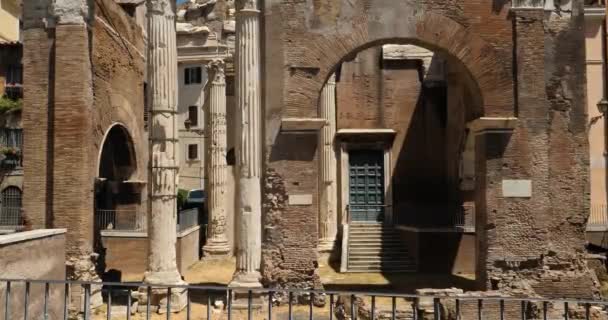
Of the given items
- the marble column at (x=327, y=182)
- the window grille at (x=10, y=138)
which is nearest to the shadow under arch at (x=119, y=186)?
the marble column at (x=327, y=182)

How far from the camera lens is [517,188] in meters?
11.5

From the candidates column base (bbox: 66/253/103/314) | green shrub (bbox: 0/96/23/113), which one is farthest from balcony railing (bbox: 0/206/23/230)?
column base (bbox: 66/253/103/314)

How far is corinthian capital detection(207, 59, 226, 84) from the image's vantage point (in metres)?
18.5

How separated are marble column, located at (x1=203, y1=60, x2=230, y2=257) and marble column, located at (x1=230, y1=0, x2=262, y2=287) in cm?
696

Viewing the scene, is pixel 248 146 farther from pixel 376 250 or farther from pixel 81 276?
pixel 376 250

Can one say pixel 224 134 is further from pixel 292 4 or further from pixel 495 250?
pixel 495 250

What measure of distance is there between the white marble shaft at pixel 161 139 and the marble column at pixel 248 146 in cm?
136

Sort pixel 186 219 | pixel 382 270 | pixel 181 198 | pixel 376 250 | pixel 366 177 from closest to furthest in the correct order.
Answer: pixel 382 270 → pixel 376 250 → pixel 186 219 → pixel 366 177 → pixel 181 198

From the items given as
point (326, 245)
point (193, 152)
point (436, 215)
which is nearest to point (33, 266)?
point (326, 245)

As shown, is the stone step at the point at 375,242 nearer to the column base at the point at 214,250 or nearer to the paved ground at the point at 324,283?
the paved ground at the point at 324,283

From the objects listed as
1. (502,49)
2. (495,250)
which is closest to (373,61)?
(502,49)

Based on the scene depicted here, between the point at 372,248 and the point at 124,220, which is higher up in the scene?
the point at 124,220

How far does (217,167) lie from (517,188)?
387 inches

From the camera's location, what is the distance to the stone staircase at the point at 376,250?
53.0 ft
